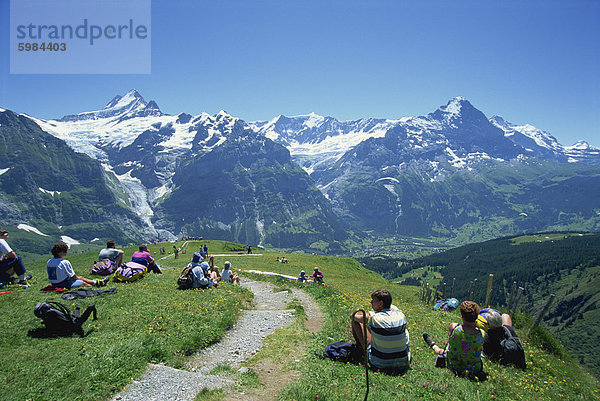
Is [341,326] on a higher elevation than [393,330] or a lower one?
lower

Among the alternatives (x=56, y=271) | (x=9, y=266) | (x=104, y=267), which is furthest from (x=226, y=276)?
(x=9, y=266)

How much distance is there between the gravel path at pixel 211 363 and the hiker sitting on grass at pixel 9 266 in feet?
49.2

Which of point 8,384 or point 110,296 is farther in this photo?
point 110,296

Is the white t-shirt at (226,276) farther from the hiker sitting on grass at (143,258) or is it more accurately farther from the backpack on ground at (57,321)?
the backpack on ground at (57,321)

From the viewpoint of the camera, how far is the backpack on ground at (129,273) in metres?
23.7

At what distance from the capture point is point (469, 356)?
12.0 metres

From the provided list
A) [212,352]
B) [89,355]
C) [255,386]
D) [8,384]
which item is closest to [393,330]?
[255,386]

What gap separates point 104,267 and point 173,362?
1795cm

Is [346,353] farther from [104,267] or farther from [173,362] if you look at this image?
[104,267]

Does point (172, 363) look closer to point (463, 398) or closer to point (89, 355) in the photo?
point (89, 355)

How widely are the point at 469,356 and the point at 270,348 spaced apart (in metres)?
7.98

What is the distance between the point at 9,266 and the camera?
67.4 ft

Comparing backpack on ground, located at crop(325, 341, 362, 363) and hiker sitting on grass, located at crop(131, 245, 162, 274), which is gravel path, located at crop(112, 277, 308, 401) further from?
hiker sitting on grass, located at crop(131, 245, 162, 274)

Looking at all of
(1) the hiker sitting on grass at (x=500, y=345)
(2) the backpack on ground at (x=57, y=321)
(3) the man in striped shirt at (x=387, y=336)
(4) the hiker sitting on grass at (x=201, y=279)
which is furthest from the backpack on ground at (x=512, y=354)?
(4) the hiker sitting on grass at (x=201, y=279)
